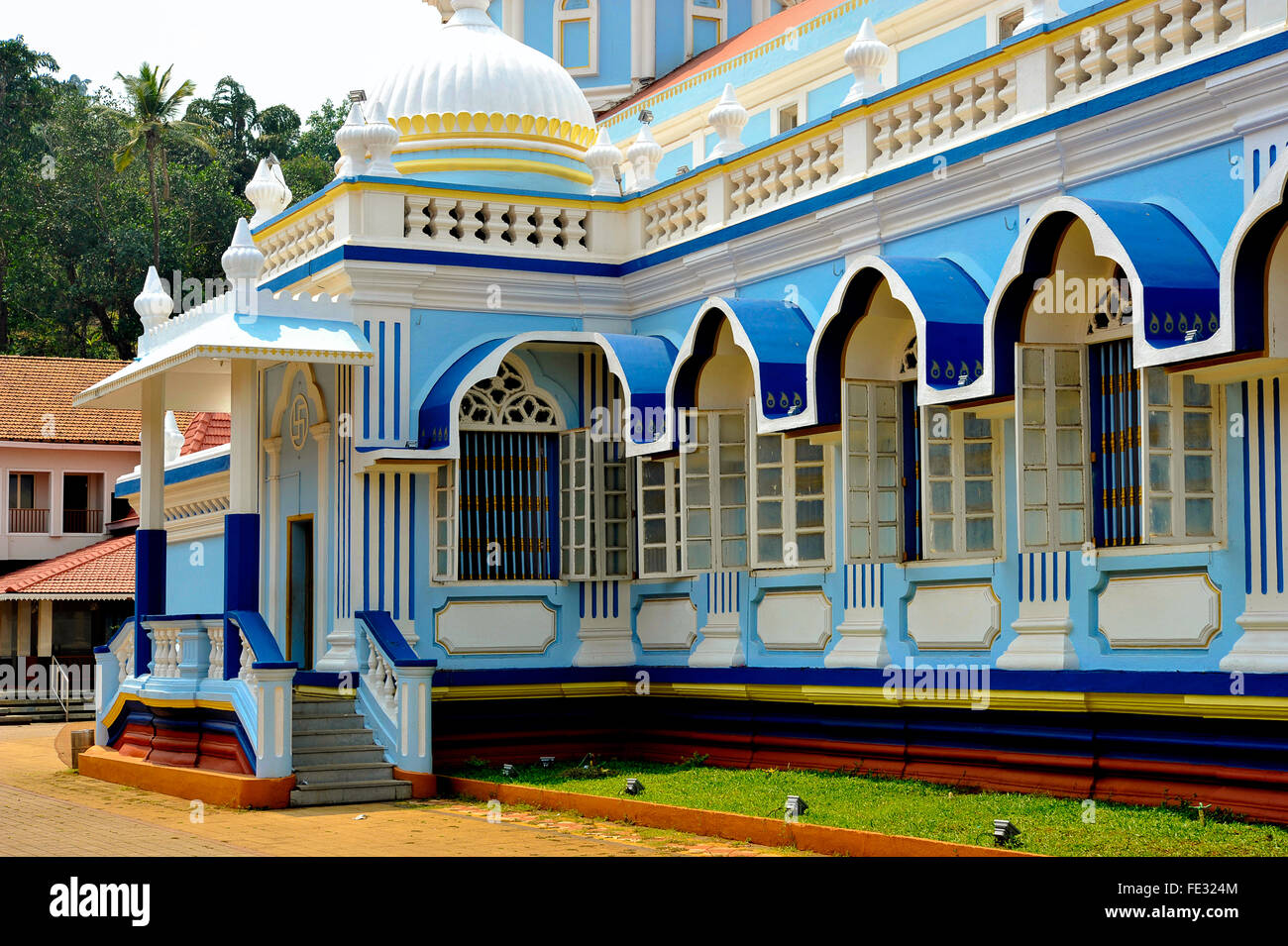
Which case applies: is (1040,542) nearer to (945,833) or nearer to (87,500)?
(945,833)

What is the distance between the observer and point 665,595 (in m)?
15.6

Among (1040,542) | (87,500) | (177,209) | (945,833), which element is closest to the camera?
(945,833)

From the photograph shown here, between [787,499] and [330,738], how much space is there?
4.26m

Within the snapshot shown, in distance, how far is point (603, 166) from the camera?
16.4 metres

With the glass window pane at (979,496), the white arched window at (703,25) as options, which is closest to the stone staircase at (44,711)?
the white arched window at (703,25)

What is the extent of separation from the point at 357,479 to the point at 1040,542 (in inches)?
258

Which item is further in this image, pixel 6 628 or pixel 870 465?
pixel 6 628

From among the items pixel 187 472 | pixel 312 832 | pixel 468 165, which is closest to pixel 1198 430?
pixel 312 832

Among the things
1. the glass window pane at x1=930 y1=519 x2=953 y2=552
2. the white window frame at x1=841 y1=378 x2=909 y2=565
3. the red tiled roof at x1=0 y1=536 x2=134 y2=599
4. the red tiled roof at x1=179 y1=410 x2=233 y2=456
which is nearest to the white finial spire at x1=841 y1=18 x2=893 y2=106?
the white window frame at x1=841 y1=378 x2=909 y2=565

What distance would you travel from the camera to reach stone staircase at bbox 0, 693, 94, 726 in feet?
104

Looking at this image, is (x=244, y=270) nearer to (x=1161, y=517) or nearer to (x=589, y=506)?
(x=589, y=506)

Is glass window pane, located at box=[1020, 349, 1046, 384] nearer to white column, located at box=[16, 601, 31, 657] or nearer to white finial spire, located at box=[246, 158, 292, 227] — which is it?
white finial spire, located at box=[246, 158, 292, 227]

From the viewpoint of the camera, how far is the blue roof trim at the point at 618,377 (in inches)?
577

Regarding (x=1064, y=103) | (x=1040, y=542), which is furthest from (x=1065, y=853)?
(x=1064, y=103)
